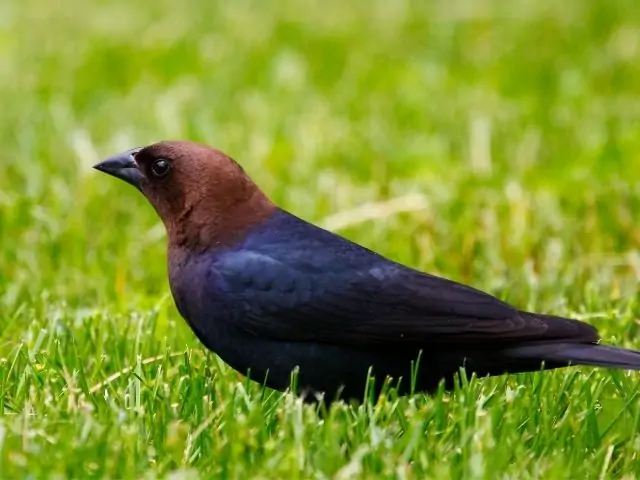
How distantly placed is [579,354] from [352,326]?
23.3 inches

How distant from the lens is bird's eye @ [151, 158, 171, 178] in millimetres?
4086

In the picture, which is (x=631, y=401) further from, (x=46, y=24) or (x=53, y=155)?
(x=46, y=24)

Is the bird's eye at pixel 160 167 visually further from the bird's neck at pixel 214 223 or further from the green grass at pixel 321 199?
the green grass at pixel 321 199

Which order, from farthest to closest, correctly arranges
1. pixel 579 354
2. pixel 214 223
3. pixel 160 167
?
pixel 160 167 < pixel 214 223 < pixel 579 354

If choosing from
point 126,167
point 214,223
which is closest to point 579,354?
point 214,223

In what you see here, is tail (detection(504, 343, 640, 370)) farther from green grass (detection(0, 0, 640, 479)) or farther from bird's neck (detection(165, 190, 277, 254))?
bird's neck (detection(165, 190, 277, 254))

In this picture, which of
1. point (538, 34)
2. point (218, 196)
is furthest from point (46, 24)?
point (218, 196)

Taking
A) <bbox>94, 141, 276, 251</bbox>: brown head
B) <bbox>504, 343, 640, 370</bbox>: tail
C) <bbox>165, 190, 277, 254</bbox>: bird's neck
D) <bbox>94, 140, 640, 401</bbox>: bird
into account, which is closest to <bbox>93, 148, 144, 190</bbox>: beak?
<bbox>94, 141, 276, 251</bbox>: brown head

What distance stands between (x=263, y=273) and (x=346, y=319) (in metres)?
0.26

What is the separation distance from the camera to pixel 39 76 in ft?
27.3

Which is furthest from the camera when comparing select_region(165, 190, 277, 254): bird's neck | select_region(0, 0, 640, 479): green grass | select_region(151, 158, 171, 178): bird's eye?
select_region(151, 158, 171, 178): bird's eye

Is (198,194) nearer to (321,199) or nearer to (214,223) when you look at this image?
(214,223)

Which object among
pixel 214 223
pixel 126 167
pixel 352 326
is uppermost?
pixel 126 167

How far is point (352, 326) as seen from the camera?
12.1ft
